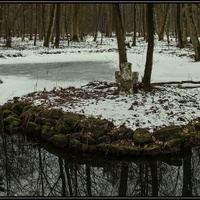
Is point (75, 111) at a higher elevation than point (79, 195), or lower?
higher

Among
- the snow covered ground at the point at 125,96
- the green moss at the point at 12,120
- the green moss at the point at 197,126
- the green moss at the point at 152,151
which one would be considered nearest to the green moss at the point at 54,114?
the snow covered ground at the point at 125,96

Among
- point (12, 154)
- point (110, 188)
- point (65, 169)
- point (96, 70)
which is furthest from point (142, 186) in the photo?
point (96, 70)

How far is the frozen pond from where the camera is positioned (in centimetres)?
1059

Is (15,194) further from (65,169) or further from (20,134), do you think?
(20,134)

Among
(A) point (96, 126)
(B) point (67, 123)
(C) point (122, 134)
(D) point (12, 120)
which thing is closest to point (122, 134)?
(C) point (122, 134)

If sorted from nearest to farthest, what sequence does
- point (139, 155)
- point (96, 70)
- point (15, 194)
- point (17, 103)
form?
point (15, 194) → point (139, 155) → point (17, 103) → point (96, 70)

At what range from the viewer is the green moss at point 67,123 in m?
7.14

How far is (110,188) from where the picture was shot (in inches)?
206

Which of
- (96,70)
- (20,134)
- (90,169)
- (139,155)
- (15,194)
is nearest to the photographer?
(15,194)

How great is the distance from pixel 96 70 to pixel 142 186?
30.6 feet

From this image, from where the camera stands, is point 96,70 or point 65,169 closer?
point 65,169

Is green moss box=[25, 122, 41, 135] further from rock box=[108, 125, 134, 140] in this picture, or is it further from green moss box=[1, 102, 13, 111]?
rock box=[108, 125, 134, 140]

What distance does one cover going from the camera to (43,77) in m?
12.6

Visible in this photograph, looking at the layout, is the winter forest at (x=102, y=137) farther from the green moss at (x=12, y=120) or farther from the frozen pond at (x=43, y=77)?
the frozen pond at (x=43, y=77)
